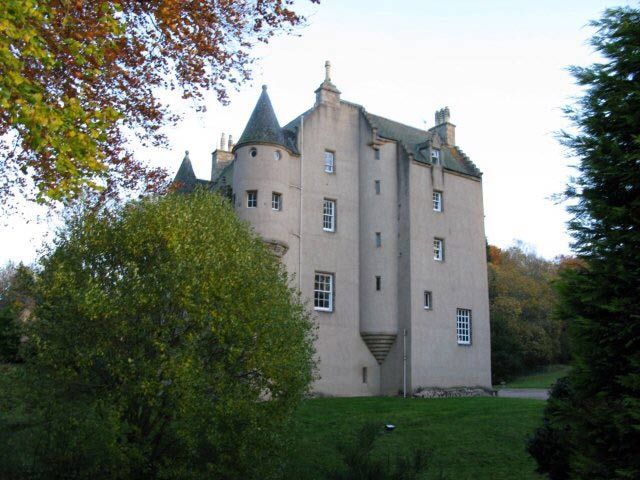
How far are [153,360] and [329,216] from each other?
67.9 feet

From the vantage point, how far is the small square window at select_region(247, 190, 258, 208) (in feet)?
101

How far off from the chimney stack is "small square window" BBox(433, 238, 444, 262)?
7.35 m

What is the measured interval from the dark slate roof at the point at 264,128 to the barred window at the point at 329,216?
3303 millimetres

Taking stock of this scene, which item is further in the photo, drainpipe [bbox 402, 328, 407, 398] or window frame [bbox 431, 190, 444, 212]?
window frame [bbox 431, 190, 444, 212]

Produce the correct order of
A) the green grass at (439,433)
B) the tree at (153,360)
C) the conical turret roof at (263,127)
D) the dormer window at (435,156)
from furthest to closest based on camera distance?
the dormer window at (435,156)
the conical turret roof at (263,127)
the green grass at (439,433)
the tree at (153,360)

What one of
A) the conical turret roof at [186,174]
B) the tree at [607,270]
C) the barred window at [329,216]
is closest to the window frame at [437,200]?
the barred window at [329,216]

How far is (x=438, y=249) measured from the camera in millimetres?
35219

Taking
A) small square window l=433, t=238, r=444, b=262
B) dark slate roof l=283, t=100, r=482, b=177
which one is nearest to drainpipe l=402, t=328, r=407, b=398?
small square window l=433, t=238, r=444, b=262

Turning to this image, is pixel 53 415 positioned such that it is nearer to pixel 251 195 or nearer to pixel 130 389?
pixel 130 389

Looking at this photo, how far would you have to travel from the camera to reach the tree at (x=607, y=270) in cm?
780

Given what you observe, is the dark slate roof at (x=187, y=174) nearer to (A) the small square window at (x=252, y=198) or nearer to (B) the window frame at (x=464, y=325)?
(A) the small square window at (x=252, y=198)

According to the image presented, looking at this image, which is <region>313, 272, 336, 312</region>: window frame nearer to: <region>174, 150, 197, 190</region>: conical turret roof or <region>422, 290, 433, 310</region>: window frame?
<region>422, 290, 433, 310</region>: window frame

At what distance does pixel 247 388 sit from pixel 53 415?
399cm

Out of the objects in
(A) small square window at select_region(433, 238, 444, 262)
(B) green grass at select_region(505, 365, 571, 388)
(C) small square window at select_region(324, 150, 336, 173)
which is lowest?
(B) green grass at select_region(505, 365, 571, 388)
